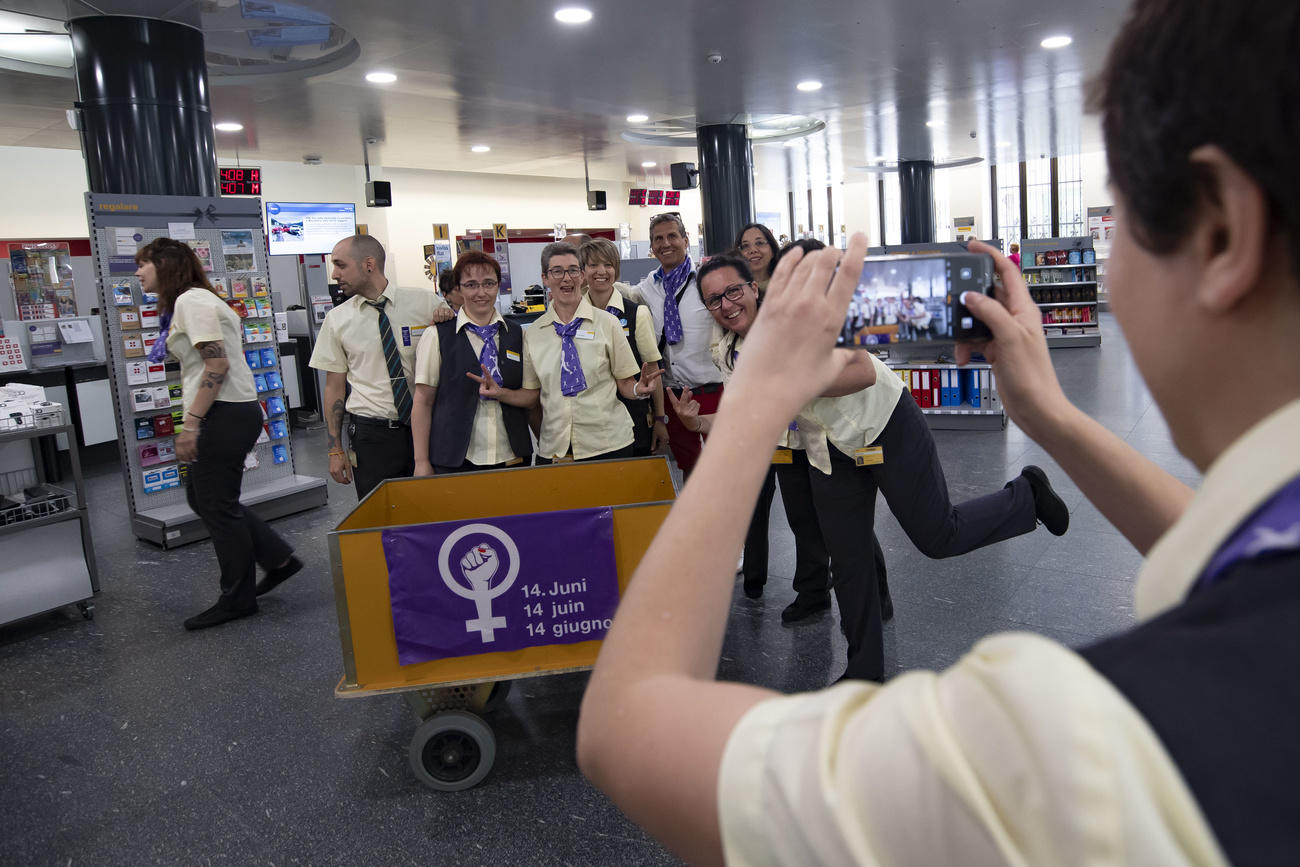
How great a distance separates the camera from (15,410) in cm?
407

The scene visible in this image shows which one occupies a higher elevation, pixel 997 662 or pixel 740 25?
pixel 740 25

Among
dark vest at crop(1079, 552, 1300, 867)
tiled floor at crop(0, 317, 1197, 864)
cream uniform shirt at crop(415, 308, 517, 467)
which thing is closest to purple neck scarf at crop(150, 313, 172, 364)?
tiled floor at crop(0, 317, 1197, 864)

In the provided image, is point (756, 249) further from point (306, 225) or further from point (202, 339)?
point (306, 225)

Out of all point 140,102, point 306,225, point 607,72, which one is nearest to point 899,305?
point 140,102

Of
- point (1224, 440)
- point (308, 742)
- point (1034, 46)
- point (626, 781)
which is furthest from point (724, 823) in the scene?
point (1034, 46)

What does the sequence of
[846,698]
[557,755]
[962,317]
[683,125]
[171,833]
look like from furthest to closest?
[683,125] → [557,755] → [171,833] → [962,317] → [846,698]

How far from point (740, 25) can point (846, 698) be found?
23.3ft

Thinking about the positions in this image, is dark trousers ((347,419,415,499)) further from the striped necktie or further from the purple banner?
the purple banner

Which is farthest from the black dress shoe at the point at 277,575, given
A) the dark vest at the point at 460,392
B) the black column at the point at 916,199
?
the black column at the point at 916,199

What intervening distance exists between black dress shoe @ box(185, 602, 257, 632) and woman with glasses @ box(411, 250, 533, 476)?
1.14m

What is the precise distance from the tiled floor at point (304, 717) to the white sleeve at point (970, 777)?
6.68 feet

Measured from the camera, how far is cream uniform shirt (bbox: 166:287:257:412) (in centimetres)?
396

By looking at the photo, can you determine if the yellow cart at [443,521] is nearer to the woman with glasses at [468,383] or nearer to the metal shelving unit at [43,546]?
the woman with glasses at [468,383]

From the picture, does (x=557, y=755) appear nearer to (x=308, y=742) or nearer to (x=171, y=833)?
(x=308, y=742)
